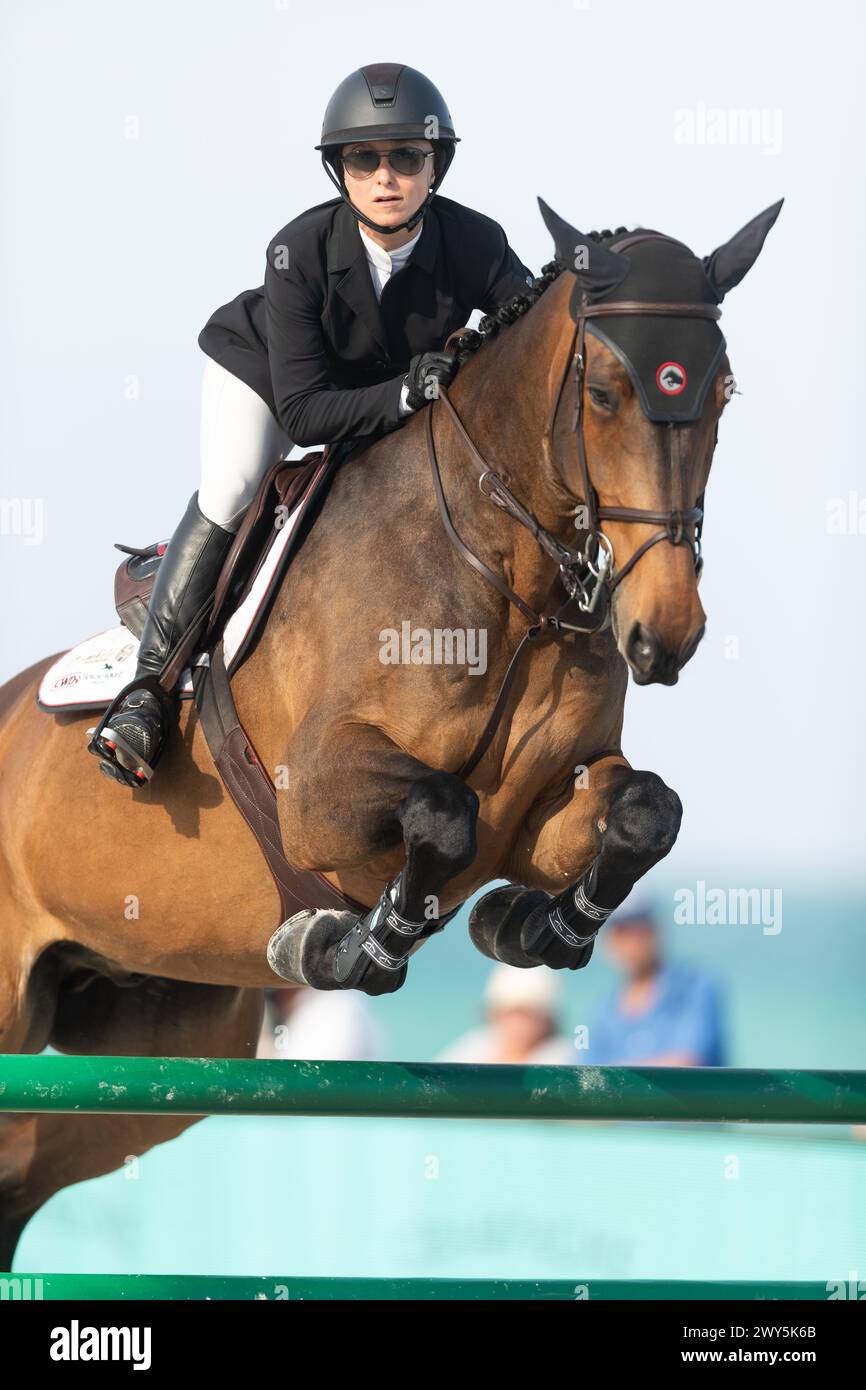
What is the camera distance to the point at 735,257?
2973 mm

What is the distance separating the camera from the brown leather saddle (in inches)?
145

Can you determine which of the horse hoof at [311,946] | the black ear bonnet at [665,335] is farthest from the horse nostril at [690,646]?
the horse hoof at [311,946]

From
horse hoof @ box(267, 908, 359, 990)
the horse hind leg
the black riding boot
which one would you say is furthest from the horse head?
the horse hind leg

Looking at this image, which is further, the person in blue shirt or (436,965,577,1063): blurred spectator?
(436,965,577,1063): blurred spectator

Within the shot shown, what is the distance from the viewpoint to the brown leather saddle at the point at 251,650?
12.1 feet

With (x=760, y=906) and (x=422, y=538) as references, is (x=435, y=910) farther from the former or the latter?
(x=760, y=906)

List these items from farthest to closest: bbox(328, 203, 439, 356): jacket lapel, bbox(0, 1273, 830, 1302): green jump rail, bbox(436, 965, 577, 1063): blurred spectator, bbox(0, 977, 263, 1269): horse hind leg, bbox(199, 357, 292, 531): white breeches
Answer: bbox(436, 965, 577, 1063): blurred spectator → bbox(0, 977, 263, 1269): horse hind leg → bbox(199, 357, 292, 531): white breeches → bbox(328, 203, 439, 356): jacket lapel → bbox(0, 1273, 830, 1302): green jump rail

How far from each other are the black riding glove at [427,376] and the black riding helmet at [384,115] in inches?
12.1

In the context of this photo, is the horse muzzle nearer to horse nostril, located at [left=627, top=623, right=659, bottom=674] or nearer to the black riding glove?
horse nostril, located at [left=627, top=623, right=659, bottom=674]

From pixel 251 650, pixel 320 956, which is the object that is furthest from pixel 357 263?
pixel 320 956

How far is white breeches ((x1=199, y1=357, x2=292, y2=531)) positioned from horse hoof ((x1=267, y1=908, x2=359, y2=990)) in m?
0.99

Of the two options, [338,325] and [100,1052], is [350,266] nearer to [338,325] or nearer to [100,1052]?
[338,325]

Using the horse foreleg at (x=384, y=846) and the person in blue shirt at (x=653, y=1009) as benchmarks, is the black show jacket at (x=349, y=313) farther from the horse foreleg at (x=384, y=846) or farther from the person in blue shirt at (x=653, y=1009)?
the person in blue shirt at (x=653, y=1009)
